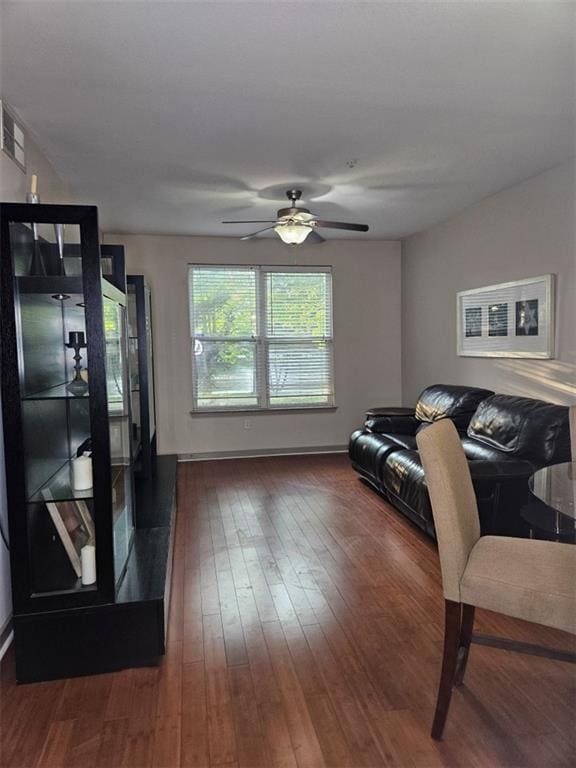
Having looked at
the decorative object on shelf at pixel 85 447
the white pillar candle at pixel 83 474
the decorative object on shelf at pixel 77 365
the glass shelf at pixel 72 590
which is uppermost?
the decorative object on shelf at pixel 77 365

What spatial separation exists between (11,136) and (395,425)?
3.82m

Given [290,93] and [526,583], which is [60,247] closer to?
[290,93]

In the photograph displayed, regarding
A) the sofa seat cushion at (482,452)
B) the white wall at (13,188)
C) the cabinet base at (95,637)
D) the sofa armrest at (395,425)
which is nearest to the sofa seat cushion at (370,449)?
the sofa armrest at (395,425)

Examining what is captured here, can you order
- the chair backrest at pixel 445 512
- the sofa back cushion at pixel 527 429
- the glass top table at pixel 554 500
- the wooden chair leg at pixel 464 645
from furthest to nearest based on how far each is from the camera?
the sofa back cushion at pixel 527 429 < the wooden chair leg at pixel 464 645 < the glass top table at pixel 554 500 < the chair backrest at pixel 445 512

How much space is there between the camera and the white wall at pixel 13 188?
2260 mm

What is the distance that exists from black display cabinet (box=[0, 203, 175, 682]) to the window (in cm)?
345

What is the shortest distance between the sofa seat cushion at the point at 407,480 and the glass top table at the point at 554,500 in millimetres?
704

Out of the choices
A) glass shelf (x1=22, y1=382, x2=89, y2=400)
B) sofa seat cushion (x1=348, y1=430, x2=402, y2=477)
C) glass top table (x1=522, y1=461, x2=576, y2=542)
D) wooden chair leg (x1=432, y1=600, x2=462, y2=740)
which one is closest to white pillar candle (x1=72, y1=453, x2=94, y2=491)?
glass shelf (x1=22, y1=382, x2=89, y2=400)

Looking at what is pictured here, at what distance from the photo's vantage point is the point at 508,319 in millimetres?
4238

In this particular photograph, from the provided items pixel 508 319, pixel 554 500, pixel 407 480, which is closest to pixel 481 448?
Answer: pixel 407 480

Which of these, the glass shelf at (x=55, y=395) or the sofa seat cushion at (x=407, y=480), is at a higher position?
the glass shelf at (x=55, y=395)

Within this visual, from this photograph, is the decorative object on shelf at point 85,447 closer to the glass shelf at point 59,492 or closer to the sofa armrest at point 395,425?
the glass shelf at point 59,492

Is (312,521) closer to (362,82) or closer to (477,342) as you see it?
(477,342)

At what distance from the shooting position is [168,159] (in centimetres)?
333
